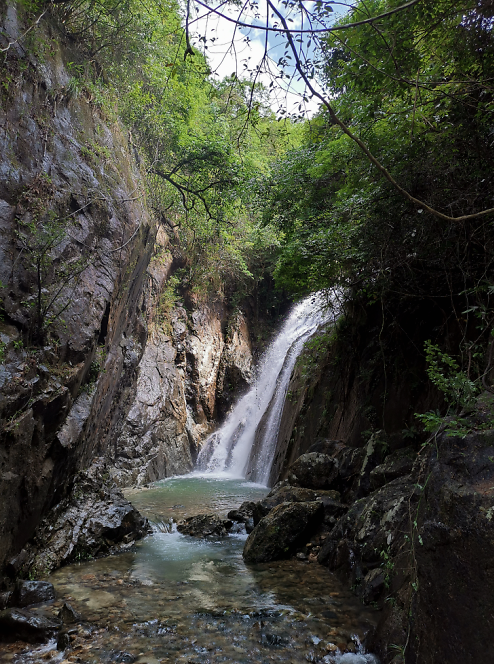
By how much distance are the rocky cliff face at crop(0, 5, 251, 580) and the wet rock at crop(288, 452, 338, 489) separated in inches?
138

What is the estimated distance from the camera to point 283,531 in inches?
220

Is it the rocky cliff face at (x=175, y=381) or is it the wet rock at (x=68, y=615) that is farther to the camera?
the rocky cliff face at (x=175, y=381)

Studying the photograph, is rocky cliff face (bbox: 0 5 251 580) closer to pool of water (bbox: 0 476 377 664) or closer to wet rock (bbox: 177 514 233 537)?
pool of water (bbox: 0 476 377 664)

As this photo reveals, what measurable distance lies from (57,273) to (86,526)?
11.7 feet

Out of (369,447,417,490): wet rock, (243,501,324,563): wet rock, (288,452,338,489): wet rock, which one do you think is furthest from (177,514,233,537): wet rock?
(369,447,417,490): wet rock

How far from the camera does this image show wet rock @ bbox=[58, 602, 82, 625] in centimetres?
370

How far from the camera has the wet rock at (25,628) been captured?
3424 millimetres

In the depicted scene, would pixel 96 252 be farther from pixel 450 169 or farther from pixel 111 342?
pixel 450 169

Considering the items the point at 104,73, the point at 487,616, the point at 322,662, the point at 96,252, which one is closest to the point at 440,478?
the point at 487,616

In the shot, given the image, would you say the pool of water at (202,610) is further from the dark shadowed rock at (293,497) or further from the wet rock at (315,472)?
the wet rock at (315,472)

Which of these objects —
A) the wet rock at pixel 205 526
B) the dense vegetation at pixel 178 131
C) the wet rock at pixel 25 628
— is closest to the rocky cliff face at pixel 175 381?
the dense vegetation at pixel 178 131

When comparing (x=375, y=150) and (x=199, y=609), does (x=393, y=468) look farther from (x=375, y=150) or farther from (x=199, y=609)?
(x=375, y=150)

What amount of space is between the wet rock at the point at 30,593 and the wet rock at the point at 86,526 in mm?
528

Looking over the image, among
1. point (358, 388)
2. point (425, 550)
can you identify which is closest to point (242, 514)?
point (358, 388)
